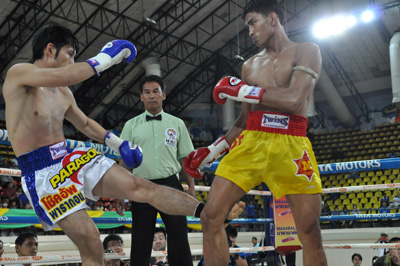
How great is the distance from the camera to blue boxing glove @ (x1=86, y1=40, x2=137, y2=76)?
205 centimetres

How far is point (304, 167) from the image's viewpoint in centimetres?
215

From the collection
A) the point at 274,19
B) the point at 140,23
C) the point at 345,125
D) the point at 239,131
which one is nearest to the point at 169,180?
the point at 239,131

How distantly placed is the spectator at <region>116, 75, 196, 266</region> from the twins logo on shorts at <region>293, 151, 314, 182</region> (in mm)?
862

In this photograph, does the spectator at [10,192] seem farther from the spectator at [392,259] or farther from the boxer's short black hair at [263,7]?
the boxer's short black hair at [263,7]

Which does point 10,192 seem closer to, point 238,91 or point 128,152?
point 128,152

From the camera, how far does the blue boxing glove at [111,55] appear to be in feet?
6.72

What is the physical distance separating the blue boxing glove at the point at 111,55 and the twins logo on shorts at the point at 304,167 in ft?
3.33

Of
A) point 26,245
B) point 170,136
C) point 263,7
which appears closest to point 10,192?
point 26,245

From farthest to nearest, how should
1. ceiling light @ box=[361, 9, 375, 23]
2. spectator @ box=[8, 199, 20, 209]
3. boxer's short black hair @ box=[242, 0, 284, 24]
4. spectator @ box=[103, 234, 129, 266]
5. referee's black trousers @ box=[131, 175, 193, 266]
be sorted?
1. ceiling light @ box=[361, 9, 375, 23]
2. spectator @ box=[8, 199, 20, 209]
3. spectator @ box=[103, 234, 129, 266]
4. referee's black trousers @ box=[131, 175, 193, 266]
5. boxer's short black hair @ box=[242, 0, 284, 24]

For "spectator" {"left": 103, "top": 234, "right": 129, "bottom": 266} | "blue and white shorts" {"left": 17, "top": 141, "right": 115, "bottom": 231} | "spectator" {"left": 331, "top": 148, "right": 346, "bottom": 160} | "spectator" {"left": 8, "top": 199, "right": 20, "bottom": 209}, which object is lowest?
"spectator" {"left": 103, "top": 234, "right": 129, "bottom": 266}

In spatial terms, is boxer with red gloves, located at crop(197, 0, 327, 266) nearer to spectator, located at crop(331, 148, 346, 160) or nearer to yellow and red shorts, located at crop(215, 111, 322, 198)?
yellow and red shorts, located at crop(215, 111, 322, 198)

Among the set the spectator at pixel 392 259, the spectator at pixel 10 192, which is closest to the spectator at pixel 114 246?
the spectator at pixel 392 259

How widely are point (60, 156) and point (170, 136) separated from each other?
93cm

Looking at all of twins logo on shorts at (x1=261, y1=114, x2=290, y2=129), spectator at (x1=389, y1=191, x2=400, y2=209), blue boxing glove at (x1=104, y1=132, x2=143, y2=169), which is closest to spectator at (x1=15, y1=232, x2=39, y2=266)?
blue boxing glove at (x1=104, y1=132, x2=143, y2=169)
